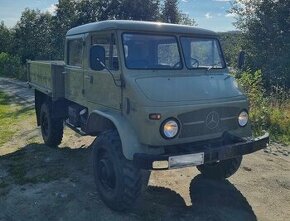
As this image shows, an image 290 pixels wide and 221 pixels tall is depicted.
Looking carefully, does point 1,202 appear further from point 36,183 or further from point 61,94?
point 61,94

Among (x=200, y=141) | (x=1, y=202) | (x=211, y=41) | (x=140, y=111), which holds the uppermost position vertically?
(x=211, y=41)

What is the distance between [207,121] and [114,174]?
1.40m

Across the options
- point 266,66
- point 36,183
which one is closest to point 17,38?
point 266,66

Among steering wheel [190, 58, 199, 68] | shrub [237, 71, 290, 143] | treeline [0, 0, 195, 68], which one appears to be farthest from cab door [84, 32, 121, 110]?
treeline [0, 0, 195, 68]

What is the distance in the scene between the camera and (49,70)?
7.50 meters

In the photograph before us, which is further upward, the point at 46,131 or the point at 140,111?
the point at 140,111

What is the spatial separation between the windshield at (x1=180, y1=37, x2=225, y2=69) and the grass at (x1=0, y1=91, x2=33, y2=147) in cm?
547

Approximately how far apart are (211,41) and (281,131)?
4.56 metres

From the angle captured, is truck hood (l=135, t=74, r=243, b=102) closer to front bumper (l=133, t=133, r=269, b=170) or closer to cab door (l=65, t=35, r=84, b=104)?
front bumper (l=133, t=133, r=269, b=170)

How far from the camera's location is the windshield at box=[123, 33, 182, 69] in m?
5.14

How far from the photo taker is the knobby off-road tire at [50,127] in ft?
25.9

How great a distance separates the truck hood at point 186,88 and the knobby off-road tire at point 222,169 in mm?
1206

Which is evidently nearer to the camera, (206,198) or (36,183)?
(206,198)

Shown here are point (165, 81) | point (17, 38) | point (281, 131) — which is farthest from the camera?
point (17, 38)
